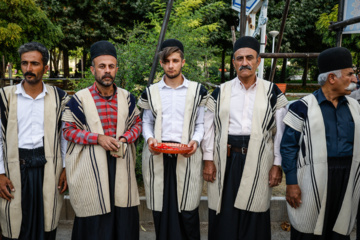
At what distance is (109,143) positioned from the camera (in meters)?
2.59

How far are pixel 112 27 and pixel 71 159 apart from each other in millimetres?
14610

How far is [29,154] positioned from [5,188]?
1.09ft

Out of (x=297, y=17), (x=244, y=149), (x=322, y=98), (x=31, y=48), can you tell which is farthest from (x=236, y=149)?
(x=297, y=17)

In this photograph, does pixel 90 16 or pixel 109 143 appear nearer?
pixel 109 143

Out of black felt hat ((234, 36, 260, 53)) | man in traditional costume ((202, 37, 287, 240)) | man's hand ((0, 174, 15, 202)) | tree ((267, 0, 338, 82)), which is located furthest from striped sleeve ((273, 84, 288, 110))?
tree ((267, 0, 338, 82))

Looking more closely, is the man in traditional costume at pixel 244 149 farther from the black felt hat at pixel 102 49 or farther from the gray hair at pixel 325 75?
the black felt hat at pixel 102 49

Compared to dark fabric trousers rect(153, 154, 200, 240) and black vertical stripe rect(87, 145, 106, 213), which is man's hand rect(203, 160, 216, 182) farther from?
black vertical stripe rect(87, 145, 106, 213)

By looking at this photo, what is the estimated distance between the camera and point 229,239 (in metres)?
2.94

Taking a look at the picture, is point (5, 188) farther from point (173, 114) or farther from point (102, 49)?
point (173, 114)

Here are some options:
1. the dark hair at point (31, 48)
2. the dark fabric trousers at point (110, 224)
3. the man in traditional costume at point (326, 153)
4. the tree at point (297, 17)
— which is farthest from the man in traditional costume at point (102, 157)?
the tree at point (297, 17)

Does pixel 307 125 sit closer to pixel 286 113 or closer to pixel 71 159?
pixel 286 113

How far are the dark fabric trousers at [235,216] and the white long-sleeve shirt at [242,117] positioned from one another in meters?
0.10

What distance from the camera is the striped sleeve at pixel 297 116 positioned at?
102 inches

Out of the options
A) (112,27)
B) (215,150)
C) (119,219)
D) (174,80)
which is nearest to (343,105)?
(215,150)
